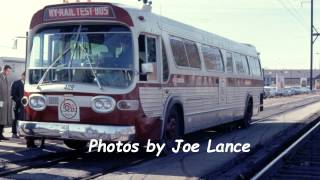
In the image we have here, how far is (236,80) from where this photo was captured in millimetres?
19297

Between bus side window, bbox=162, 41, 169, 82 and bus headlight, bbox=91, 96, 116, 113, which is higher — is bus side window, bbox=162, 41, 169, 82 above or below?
above

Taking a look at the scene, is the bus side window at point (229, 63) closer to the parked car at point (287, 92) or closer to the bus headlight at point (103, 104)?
the bus headlight at point (103, 104)

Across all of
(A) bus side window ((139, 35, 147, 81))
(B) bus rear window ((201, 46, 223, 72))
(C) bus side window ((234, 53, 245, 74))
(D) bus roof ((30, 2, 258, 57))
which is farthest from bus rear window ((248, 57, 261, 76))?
(A) bus side window ((139, 35, 147, 81))

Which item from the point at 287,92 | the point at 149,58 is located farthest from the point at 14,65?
the point at 287,92

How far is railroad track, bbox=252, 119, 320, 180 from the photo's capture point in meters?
10.9

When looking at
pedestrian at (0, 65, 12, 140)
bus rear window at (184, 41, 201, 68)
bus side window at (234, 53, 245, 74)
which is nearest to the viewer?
pedestrian at (0, 65, 12, 140)

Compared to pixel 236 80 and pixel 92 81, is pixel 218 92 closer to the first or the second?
pixel 236 80

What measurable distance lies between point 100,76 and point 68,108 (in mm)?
837

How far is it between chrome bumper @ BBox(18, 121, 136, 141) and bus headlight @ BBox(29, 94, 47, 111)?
289 millimetres

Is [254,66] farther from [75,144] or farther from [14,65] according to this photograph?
[75,144]

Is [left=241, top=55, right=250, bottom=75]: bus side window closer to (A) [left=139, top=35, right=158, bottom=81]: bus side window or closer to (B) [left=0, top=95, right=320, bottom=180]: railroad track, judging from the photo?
(B) [left=0, top=95, right=320, bottom=180]: railroad track

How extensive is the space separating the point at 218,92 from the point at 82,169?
7.01 m

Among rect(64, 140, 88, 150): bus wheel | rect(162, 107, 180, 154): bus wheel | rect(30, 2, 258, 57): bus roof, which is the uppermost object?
rect(30, 2, 258, 57): bus roof

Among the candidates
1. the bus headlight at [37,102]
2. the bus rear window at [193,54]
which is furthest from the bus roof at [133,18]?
the bus headlight at [37,102]
